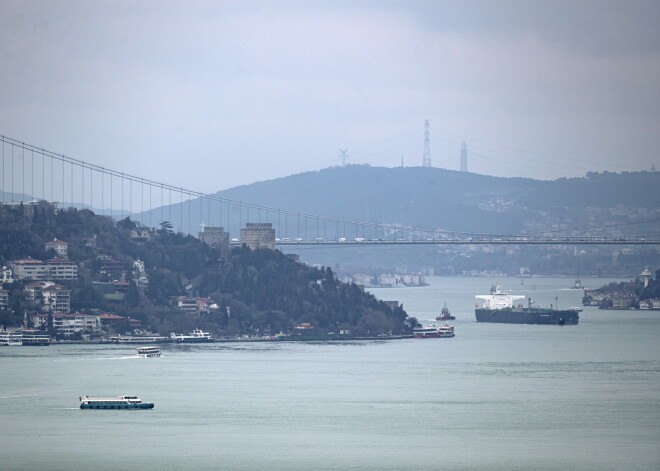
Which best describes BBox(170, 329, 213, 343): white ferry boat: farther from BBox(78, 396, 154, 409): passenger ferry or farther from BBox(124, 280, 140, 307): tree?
BBox(78, 396, 154, 409): passenger ferry

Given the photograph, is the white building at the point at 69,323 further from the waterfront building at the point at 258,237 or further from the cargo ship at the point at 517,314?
the cargo ship at the point at 517,314

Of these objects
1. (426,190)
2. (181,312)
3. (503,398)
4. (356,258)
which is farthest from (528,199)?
(503,398)

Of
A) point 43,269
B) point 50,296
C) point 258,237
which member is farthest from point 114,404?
point 258,237

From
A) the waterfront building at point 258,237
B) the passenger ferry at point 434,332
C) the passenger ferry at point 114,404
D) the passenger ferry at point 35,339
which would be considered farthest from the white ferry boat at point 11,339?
the passenger ferry at point 114,404

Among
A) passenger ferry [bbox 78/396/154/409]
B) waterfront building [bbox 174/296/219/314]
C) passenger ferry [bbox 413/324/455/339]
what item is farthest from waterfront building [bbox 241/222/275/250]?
passenger ferry [bbox 78/396/154/409]

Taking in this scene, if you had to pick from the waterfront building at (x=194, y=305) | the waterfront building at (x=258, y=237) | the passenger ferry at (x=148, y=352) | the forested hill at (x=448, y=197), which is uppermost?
the forested hill at (x=448, y=197)
